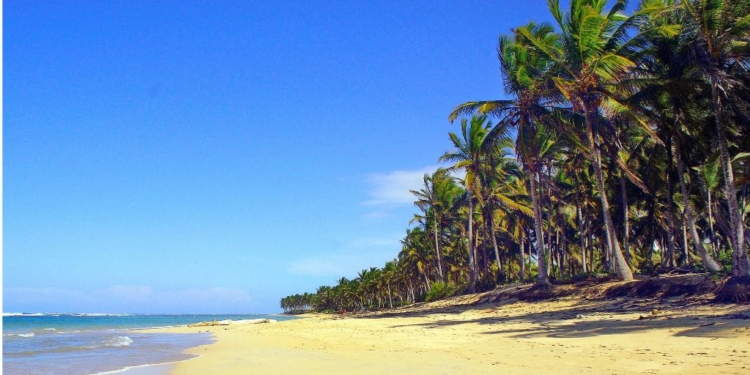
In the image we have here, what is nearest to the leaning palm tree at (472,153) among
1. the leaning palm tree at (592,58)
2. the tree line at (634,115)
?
the tree line at (634,115)

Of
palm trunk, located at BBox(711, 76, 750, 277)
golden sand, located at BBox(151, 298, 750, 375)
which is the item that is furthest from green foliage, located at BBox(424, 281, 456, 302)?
palm trunk, located at BBox(711, 76, 750, 277)

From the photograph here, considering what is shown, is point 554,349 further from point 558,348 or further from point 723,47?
point 723,47

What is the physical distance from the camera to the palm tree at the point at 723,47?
16.4 meters

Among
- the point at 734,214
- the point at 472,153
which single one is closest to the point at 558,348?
the point at 734,214

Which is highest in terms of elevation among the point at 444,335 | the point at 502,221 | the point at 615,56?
the point at 615,56

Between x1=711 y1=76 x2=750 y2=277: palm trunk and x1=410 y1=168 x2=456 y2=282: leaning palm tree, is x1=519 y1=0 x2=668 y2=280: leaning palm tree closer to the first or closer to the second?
x1=711 y1=76 x2=750 y2=277: palm trunk

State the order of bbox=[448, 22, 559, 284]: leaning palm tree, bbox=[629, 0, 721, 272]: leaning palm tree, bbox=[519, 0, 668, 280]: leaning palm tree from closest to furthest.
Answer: bbox=[629, 0, 721, 272]: leaning palm tree
bbox=[519, 0, 668, 280]: leaning palm tree
bbox=[448, 22, 559, 284]: leaning palm tree

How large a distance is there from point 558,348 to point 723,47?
1285 cm

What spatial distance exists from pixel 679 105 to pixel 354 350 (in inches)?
615

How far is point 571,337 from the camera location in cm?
1191

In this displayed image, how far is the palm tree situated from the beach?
125 inches

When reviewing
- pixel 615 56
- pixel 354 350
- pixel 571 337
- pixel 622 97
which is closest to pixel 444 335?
pixel 354 350

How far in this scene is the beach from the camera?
8266 mm

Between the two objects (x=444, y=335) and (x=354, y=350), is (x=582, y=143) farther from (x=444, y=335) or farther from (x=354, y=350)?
(x=354, y=350)
